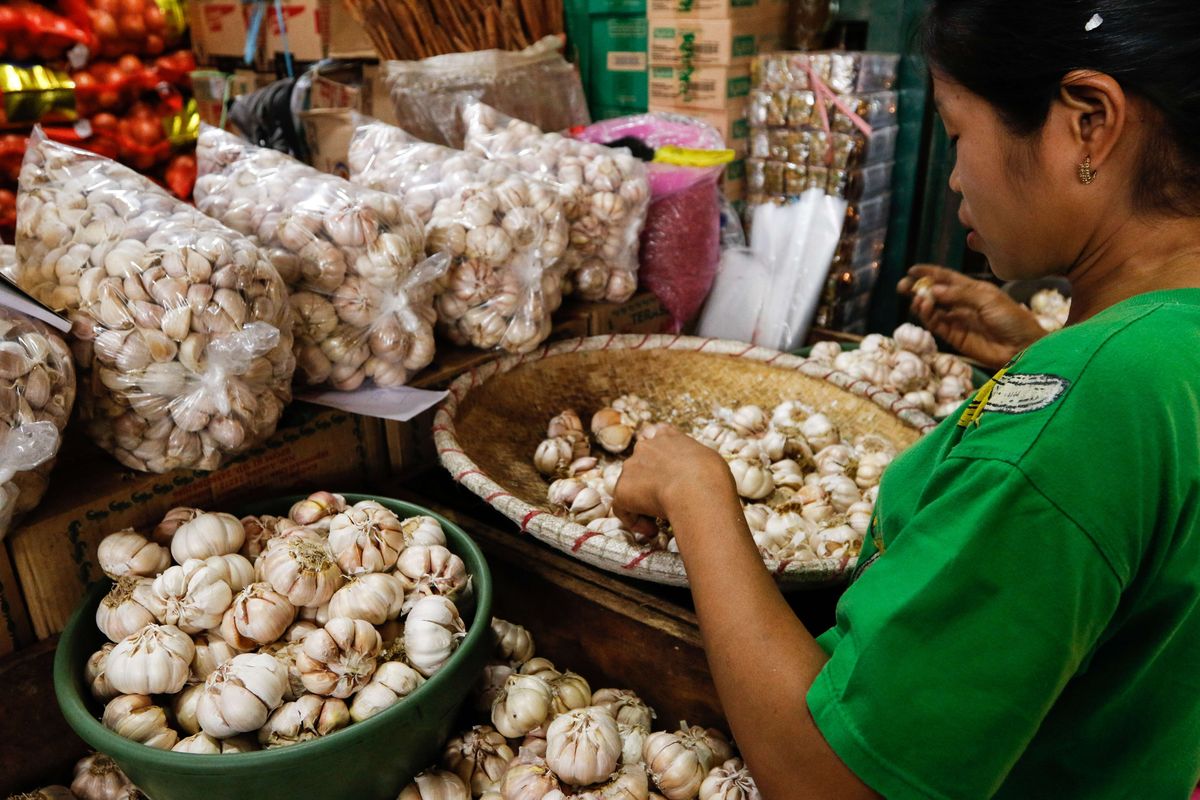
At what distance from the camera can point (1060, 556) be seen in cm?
59

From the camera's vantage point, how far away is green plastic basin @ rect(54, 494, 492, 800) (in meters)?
0.86

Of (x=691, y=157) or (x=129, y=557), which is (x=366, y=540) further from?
(x=691, y=157)

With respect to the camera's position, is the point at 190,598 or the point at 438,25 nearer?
the point at 190,598

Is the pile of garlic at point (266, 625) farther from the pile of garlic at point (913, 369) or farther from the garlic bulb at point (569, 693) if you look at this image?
→ the pile of garlic at point (913, 369)

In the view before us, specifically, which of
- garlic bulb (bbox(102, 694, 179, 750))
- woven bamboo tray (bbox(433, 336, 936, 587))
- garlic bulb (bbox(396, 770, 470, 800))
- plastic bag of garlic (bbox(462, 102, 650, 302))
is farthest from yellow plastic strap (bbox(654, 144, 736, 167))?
garlic bulb (bbox(102, 694, 179, 750))

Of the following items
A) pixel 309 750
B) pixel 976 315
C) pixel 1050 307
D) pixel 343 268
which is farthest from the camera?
pixel 1050 307

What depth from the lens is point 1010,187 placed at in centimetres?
76

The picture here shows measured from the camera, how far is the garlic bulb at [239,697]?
0.91 metres

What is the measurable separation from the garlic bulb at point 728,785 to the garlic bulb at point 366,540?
476 mm

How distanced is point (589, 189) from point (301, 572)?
45.2 inches

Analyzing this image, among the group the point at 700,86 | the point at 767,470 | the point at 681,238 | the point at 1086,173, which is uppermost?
the point at 1086,173

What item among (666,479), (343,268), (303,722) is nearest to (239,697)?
(303,722)

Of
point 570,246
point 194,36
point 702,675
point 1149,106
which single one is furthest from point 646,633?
point 194,36

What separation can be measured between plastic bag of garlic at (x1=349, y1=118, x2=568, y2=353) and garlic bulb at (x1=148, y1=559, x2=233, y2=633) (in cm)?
76
